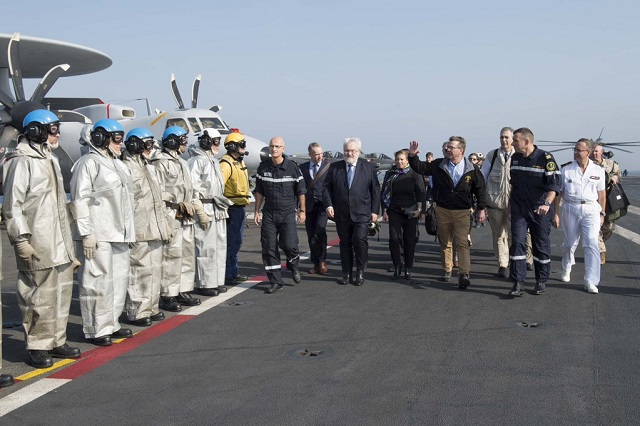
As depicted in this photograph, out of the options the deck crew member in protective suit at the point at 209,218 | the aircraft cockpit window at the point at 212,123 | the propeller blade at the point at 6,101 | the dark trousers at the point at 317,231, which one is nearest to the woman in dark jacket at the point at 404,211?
the dark trousers at the point at 317,231

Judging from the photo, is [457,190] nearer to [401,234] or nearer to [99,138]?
[401,234]

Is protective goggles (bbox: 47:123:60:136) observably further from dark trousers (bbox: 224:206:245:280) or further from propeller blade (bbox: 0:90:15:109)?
propeller blade (bbox: 0:90:15:109)

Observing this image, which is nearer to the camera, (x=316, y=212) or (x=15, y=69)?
(x=316, y=212)

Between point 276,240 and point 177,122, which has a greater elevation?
point 177,122

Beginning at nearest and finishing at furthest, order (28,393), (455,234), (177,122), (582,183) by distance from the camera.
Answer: (28,393)
(582,183)
(455,234)
(177,122)

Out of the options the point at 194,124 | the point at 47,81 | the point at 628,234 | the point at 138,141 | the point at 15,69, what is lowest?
the point at 628,234

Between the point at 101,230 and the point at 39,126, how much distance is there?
1162mm

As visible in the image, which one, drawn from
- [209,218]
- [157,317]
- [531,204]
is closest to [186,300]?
[157,317]

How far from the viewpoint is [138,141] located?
7051 millimetres

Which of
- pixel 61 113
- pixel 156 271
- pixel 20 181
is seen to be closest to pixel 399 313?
pixel 156 271

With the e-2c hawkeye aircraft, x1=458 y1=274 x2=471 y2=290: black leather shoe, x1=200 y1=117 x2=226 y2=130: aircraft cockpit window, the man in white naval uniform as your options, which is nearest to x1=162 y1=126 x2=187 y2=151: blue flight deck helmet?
Result: x1=458 y1=274 x2=471 y2=290: black leather shoe

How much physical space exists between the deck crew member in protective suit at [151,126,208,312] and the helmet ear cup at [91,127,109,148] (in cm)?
132

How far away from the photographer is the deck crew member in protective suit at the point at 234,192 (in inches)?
364

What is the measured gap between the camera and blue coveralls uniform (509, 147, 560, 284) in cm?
802
